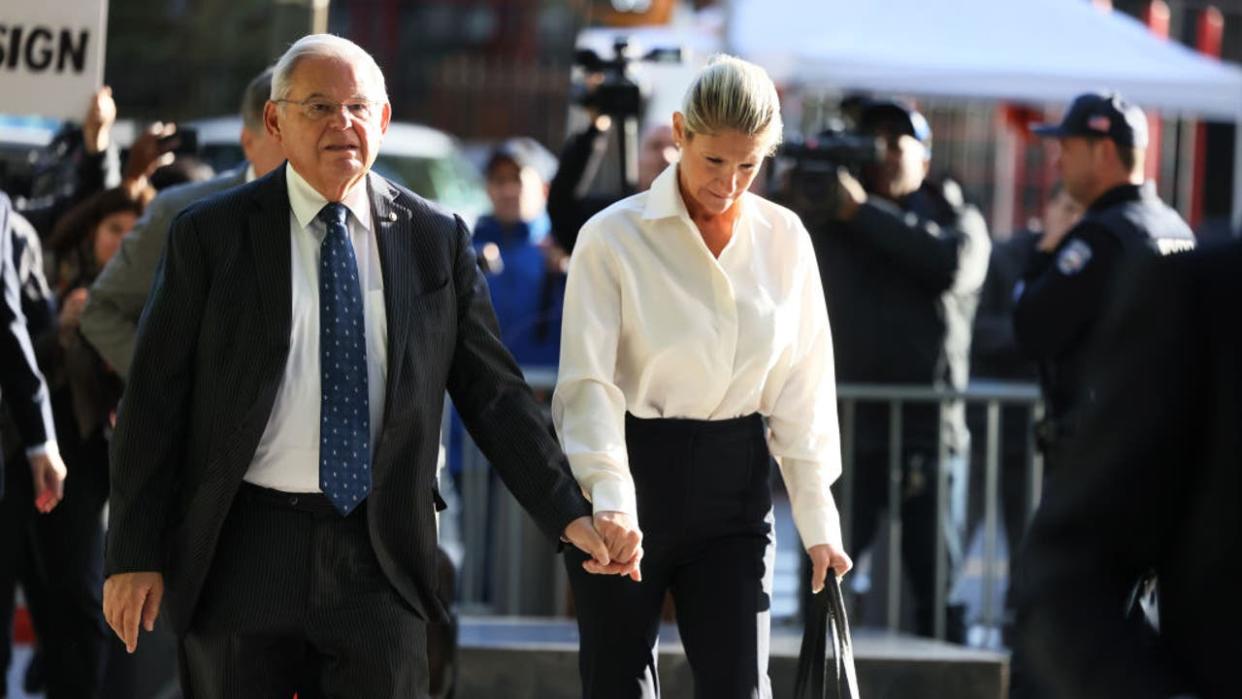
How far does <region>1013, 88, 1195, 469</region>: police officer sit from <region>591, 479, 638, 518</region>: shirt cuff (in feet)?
7.37

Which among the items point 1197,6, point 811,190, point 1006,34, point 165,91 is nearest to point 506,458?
point 811,190

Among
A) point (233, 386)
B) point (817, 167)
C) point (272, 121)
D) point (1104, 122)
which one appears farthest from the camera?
point (817, 167)

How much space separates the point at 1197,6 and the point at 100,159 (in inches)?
651

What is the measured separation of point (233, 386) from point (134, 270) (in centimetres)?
188

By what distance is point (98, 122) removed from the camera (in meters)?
7.63

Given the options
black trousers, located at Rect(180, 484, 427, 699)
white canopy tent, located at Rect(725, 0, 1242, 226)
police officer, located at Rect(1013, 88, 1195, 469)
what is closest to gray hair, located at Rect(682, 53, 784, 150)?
black trousers, located at Rect(180, 484, 427, 699)

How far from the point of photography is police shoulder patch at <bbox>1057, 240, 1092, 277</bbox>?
686cm

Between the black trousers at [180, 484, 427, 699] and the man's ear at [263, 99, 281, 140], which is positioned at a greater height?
the man's ear at [263, 99, 281, 140]

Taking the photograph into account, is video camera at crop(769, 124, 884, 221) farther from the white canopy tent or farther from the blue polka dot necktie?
the white canopy tent

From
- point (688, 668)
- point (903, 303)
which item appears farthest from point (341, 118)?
point (903, 303)

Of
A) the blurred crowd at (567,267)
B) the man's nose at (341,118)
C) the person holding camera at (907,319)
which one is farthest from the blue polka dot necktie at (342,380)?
the person holding camera at (907,319)

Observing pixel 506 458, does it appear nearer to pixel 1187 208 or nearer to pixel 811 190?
pixel 811 190

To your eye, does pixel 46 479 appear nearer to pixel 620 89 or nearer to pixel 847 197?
pixel 620 89

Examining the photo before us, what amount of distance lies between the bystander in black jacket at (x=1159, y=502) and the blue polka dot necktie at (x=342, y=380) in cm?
203
